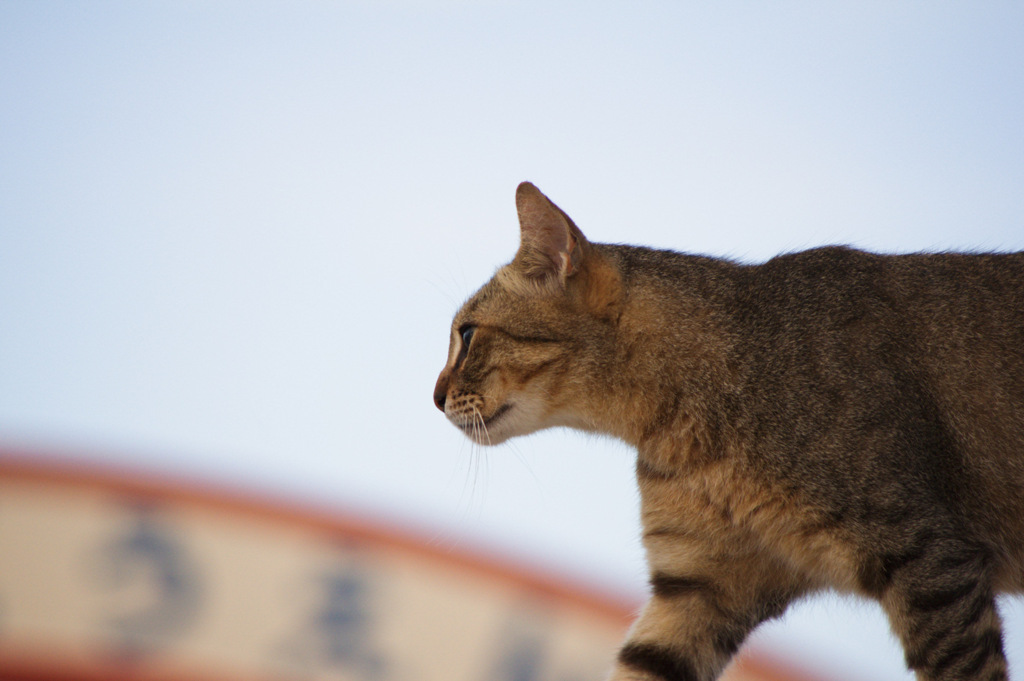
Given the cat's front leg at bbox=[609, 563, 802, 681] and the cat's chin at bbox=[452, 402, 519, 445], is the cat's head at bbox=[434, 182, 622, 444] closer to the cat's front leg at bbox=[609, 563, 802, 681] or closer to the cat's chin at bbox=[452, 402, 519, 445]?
the cat's chin at bbox=[452, 402, 519, 445]

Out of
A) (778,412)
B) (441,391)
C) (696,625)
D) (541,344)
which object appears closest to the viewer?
(778,412)

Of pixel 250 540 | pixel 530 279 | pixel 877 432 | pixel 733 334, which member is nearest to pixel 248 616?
pixel 250 540

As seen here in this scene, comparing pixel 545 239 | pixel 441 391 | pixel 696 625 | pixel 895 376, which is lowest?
pixel 696 625

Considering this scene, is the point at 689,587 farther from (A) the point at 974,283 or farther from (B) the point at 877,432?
(A) the point at 974,283

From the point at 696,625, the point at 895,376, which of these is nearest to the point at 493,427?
the point at 696,625

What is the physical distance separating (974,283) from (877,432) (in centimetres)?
92

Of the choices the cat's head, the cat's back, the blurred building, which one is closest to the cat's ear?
the cat's head

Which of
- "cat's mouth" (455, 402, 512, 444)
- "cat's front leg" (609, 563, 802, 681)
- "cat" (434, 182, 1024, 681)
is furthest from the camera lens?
"cat's mouth" (455, 402, 512, 444)

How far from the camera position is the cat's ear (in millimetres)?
3354

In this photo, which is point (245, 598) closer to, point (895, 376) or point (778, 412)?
point (778, 412)

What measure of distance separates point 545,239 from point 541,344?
1.23 ft

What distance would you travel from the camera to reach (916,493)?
280 cm

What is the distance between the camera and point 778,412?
302 centimetres

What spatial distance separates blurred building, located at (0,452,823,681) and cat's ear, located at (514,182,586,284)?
266 cm
